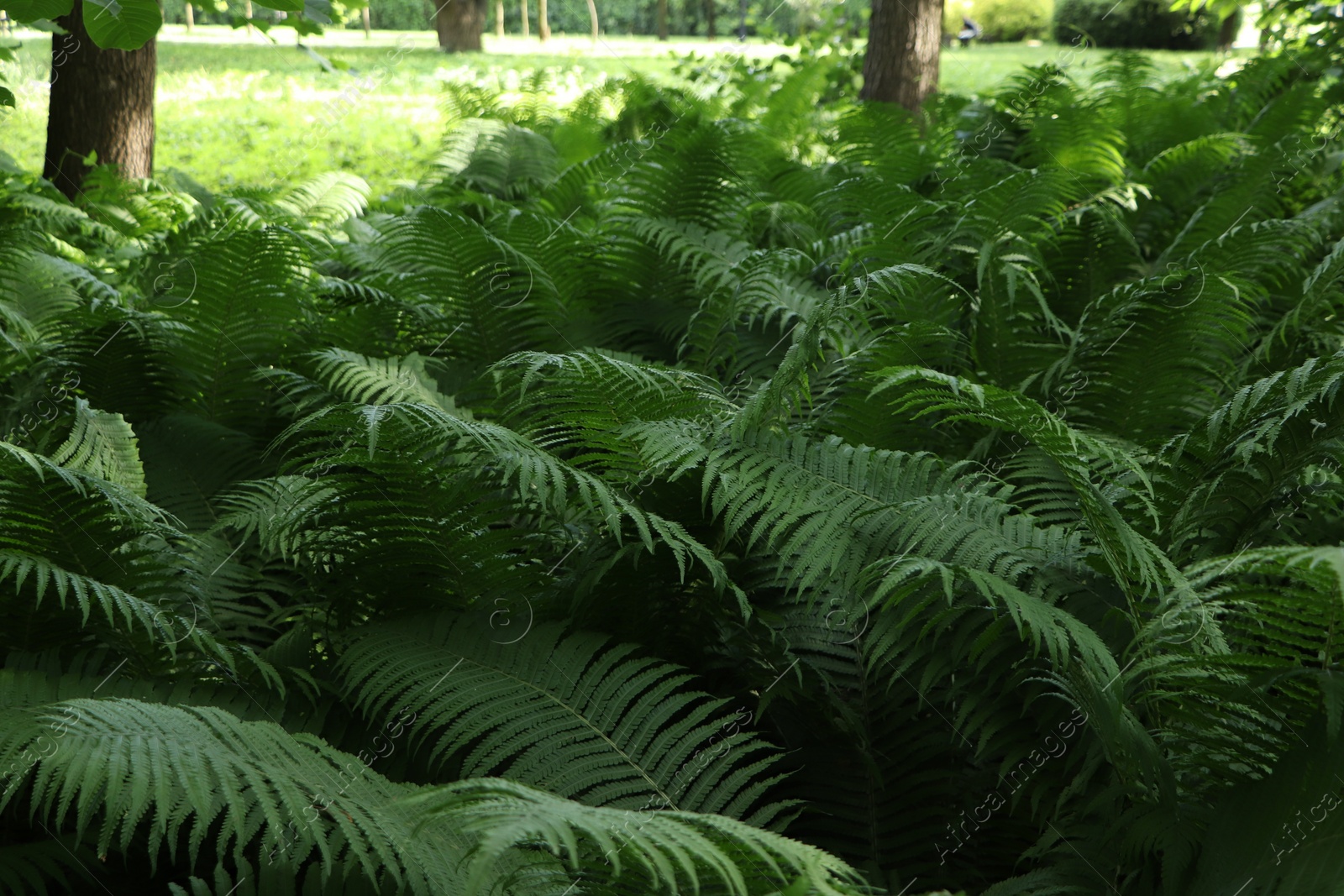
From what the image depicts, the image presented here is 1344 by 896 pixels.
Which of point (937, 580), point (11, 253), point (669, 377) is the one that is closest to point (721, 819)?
point (937, 580)

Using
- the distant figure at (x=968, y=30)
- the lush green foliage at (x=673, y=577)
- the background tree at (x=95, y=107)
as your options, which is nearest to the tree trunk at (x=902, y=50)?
the lush green foliage at (x=673, y=577)

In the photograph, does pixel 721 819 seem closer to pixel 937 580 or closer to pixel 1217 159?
pixel 937 580

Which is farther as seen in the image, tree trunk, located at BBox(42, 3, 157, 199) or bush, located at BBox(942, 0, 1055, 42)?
bush, located at BBox(942, 0, 1055, 42)

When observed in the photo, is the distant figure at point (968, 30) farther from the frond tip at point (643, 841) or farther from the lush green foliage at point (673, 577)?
the frond tip at point (643, 841)

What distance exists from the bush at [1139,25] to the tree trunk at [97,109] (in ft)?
49.3

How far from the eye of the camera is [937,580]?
1.53 meters

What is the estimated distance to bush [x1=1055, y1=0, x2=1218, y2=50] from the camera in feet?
53.4

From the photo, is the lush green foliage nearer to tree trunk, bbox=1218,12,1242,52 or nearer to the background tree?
the background tree

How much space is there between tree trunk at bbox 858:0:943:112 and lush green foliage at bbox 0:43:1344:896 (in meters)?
2.55

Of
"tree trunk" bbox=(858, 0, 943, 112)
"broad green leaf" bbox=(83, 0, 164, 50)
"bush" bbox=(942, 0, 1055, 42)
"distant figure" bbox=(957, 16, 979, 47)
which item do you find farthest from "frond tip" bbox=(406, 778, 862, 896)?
"bush" bbox=(942, 0, 1055, 42)

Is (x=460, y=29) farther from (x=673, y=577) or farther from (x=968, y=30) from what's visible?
(x=673, y=577)

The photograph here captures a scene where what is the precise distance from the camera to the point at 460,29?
16750 millimetres

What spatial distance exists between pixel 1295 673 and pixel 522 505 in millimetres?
1156

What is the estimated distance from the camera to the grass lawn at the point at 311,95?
Result: 732 centimetres
